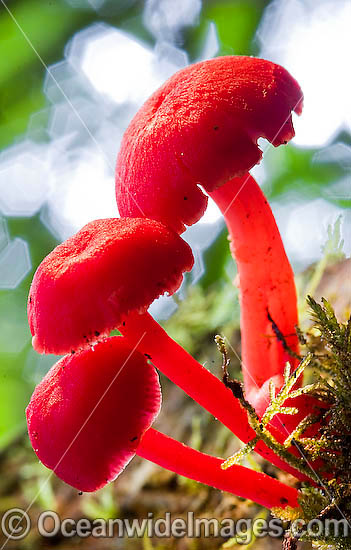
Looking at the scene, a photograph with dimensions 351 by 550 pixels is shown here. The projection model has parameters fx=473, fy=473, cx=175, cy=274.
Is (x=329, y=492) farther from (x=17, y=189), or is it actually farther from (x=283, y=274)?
(x=17, y=189)

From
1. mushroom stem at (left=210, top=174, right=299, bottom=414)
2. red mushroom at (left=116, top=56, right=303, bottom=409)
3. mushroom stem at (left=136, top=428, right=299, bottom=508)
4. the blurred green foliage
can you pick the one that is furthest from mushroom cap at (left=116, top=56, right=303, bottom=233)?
the blurred green foliage

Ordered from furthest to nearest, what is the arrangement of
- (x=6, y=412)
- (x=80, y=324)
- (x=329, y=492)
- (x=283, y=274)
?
(x=6, y=412), (x=283, y=274), (x=329, y=492), (x=80, y=324)

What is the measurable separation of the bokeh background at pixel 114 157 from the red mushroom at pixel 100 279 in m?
0.52

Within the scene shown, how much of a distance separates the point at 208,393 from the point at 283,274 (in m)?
0.27

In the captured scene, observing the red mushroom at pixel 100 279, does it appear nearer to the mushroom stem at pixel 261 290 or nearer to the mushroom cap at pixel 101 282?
the mushroom cap at pixel 101 282

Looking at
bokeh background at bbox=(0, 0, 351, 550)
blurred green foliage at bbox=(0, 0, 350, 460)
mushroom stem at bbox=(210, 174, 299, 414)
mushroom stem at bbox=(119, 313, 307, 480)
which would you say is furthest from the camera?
blurred green foliage at bbox=(0, 0, 350, 460)

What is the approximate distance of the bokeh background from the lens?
3.79 ft

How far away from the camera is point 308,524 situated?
0.66 metres

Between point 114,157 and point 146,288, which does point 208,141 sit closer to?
point 146,288

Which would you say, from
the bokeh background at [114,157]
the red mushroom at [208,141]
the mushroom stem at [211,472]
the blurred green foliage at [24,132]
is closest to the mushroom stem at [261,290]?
the red mushroom at [208,141]

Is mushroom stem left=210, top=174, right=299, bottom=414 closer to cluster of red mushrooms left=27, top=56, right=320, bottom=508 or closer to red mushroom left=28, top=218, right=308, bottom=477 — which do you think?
cluster of red mushrooms left=27, top=56, right=320, bottom=508

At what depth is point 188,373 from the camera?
0.68 meters

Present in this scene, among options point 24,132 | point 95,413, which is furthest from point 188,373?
point 24,132

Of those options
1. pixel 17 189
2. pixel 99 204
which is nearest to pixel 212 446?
pixel 99 204
